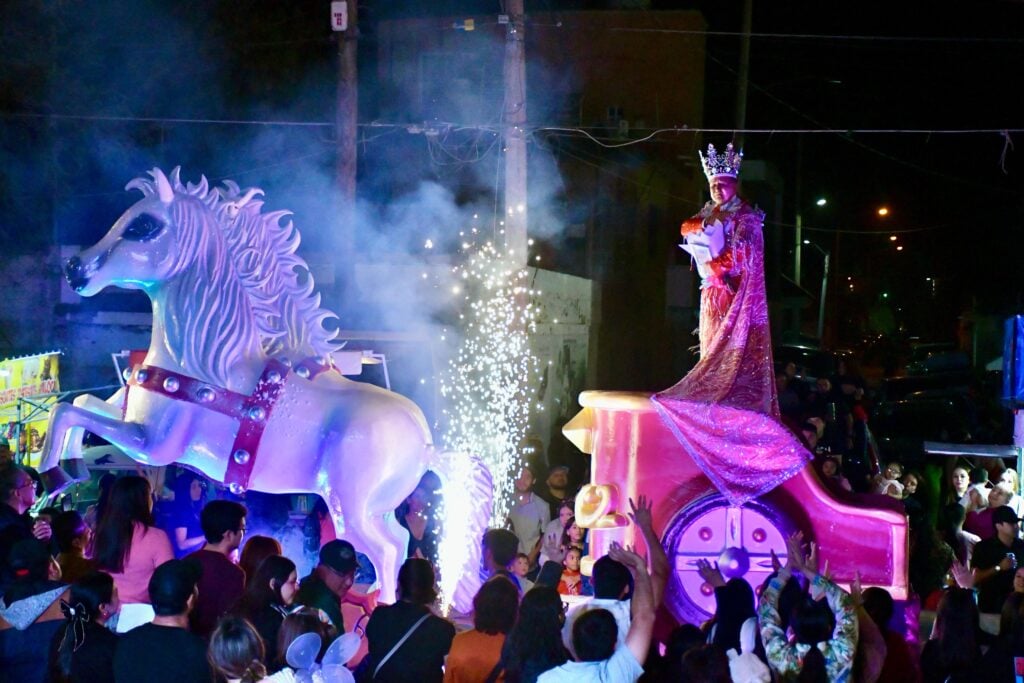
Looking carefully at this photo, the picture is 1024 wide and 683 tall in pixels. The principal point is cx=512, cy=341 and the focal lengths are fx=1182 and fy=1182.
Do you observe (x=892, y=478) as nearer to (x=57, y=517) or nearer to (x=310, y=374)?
(x=310, y=374)

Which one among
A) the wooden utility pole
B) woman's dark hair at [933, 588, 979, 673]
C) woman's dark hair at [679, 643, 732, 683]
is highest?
the wooden utility pole

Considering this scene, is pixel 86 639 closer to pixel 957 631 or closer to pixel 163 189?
pixel 163 189

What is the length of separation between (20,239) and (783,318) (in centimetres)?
1963

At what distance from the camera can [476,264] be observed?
12.8 metres

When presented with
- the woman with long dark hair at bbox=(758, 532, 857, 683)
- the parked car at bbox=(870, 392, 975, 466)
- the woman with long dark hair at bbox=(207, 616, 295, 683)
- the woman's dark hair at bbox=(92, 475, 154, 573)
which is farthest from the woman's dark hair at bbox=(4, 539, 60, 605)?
the parked car at bbox=(870, 392, 975, 466)

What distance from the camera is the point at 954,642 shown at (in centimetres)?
495

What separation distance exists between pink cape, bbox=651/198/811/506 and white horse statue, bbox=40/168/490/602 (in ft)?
5.51

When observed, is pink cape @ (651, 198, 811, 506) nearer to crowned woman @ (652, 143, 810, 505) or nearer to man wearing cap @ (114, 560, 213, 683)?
crowned woman @ (652, 143, 810, 505)

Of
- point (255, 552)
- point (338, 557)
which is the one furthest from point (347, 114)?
point (338, 557)

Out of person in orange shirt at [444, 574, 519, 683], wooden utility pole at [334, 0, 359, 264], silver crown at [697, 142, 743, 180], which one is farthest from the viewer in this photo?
wooden utility pole at [334, 0, 359, 264]

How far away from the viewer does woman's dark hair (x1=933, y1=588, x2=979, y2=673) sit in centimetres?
493

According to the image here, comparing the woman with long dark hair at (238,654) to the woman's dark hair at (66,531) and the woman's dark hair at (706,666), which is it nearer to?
the woman's dark hair at (706,666)

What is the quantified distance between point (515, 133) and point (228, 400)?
6.57 metres

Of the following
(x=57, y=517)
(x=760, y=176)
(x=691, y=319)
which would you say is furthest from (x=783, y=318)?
(x=57, y=517)
